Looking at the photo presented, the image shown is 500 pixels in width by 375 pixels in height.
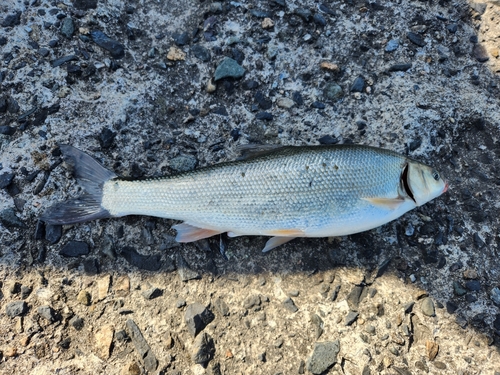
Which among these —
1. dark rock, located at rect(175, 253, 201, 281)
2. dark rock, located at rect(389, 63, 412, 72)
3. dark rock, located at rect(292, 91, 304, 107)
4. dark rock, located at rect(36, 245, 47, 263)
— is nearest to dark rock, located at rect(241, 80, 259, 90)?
dark rock, located at rect(292, 91, 304, 107)

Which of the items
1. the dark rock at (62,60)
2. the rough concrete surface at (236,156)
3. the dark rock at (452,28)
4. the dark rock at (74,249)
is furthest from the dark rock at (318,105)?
the dark rock at (74,249)

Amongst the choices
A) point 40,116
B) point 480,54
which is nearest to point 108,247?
point 40,116

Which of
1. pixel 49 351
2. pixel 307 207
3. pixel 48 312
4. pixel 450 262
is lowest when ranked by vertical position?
pixel 49 351

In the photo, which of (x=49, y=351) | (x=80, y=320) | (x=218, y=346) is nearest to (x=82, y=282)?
(x=80, y=320)

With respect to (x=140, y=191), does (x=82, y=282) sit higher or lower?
lower

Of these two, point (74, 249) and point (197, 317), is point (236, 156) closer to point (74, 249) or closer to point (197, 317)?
point (197, 317)

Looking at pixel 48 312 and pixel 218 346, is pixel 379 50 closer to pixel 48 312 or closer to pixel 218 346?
pixel 218 346
